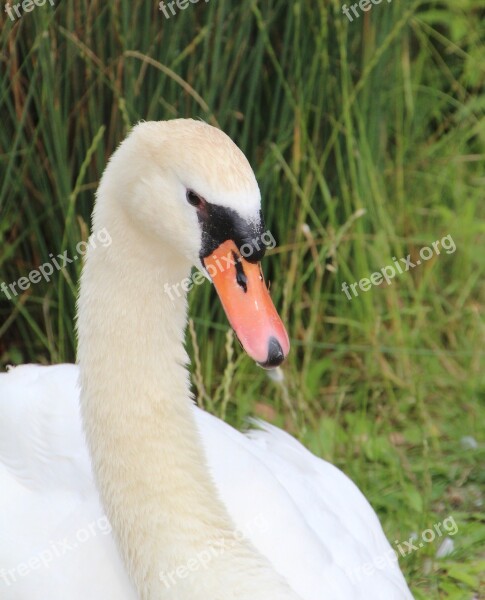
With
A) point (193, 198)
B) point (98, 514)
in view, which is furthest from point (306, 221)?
point (193, 198)

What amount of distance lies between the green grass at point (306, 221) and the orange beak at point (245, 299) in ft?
3.76

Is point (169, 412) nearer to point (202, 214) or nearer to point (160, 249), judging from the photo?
point (160, 249)

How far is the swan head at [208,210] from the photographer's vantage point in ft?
6.51

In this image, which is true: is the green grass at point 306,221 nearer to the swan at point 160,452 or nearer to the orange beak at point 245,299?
the swan at point 160,452

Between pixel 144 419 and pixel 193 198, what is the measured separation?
481 mm

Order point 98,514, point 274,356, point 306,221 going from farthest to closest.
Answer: point 306,221
point 98,514
point 274,356

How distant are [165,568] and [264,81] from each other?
80.5 inches

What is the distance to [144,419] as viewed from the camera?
231 centimetres

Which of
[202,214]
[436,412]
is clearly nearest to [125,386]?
[202,214]

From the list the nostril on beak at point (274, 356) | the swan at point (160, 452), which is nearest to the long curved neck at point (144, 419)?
the swan at point (160, 452)

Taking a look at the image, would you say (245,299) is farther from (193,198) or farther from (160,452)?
(160,452)

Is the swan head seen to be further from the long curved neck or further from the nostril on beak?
the long curved neck

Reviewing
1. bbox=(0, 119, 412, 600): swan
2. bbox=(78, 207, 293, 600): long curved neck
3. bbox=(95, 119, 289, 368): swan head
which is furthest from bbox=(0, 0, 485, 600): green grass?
bbox=(95, 119, 289, 368): swan head

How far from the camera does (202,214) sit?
203cm
